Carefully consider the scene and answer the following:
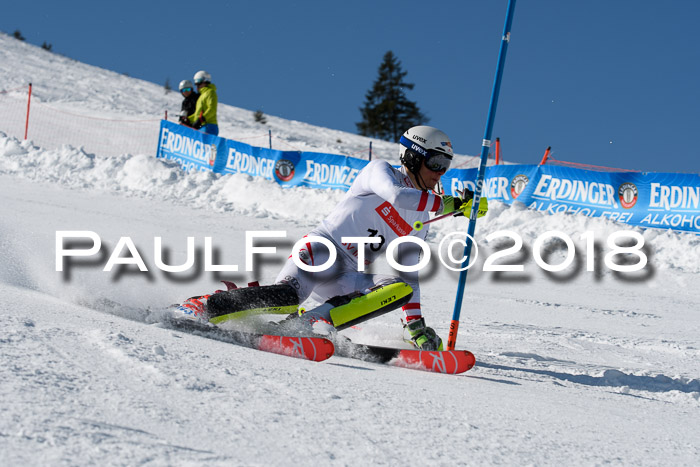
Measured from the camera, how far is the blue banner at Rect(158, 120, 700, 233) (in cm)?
1143

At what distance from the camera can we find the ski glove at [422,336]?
464 centimetres

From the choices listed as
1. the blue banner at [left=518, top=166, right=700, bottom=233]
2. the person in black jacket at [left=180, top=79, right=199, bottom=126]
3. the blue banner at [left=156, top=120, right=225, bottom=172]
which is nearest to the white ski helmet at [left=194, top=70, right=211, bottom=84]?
the person in black jacket at [left=180, top=79, right=199, bottom=126]

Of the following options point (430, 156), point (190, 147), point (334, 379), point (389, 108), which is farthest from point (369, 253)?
point (389, 108)

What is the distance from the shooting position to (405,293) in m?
4.43

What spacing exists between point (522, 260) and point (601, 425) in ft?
26.0

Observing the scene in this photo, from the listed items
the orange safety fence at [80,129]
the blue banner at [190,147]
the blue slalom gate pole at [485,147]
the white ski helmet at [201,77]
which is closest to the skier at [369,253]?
the blue slalom gate pole at [485,147]

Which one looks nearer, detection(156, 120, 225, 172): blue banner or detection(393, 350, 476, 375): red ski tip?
detection(393, 350, 476, 375): red ski tip

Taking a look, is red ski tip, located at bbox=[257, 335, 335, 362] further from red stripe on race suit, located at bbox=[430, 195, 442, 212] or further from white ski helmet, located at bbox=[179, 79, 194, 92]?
white ski helmet, located at bbox=[179, 79, 194, 92]

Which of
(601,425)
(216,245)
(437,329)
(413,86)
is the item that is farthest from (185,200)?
(413,86)

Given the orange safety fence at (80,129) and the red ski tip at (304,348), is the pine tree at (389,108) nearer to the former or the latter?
the orange safety fence at (80,129)

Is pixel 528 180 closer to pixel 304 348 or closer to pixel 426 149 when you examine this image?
pixel 426 149

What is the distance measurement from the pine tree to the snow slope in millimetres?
43183

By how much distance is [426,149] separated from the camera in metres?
4.67

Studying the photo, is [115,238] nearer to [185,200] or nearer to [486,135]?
[185,200]
